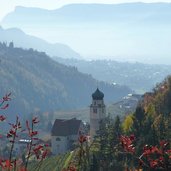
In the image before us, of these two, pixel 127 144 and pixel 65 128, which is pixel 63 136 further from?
pixel 127 144

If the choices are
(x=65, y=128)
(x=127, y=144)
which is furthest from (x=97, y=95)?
(x=127, y=144)

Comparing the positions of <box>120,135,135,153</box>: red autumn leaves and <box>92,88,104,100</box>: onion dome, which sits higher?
<box>92,88,104,100</box>: onion dome

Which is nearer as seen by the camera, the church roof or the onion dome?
the onion dome

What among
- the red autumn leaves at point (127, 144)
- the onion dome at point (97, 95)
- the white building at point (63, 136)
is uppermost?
the onion dome at point (97, 95)

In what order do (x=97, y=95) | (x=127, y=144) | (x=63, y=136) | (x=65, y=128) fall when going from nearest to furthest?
(x=127, y=144), (x=97, y=95), (x=63, y=136), (x=65, y=128)

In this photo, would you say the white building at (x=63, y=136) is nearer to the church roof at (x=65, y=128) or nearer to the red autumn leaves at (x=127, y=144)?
the church roof at (x=65, y=128)

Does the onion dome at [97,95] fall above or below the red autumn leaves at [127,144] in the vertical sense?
above

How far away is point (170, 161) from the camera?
17.4 feet

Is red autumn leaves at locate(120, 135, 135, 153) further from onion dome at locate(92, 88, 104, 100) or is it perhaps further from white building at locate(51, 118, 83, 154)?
white building at locate(51, 118, 83, 154)

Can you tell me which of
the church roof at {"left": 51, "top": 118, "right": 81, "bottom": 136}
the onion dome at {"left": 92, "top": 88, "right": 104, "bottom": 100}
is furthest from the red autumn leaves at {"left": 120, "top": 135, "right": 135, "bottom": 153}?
the church roof at {"left": 51, "top": 118, "right": 81, "bottom": 136}

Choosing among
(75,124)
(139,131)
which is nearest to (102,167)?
(139,131)

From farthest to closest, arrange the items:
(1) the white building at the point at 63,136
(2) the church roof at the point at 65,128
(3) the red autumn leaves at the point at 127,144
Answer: (2) the church roof at the point at 65,128 < (1) the white building at the point at 63,136 < (3) the red autumn leaves at the point at 127,144

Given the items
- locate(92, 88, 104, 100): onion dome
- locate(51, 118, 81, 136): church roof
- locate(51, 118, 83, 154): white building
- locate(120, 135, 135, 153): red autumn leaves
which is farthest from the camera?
locate(51, 118, 81, 136): church roof

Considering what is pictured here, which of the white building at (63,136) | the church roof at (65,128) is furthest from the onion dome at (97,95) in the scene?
the church roof at (65,128)
